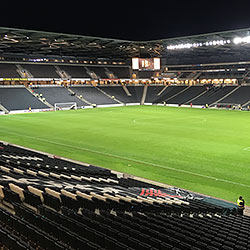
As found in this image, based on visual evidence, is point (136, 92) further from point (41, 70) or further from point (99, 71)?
point (41, 70)

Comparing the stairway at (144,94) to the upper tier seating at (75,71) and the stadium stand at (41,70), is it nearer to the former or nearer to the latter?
the upper tier seating at (75,71)

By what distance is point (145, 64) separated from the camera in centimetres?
6331

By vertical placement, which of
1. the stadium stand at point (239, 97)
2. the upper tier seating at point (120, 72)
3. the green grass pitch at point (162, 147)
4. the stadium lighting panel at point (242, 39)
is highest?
the stadium lighting panel at point (242, 39)

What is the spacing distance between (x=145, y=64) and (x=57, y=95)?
2685 cm

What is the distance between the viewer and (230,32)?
164 feet

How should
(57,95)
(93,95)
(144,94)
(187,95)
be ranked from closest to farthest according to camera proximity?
(57,95) → (93,95) → (187,95) → (144,94)

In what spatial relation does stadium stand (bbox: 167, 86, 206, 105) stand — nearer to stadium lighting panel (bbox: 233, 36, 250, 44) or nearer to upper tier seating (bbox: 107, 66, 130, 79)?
upper tier seating (bbox: 107, 66, 130, 79)

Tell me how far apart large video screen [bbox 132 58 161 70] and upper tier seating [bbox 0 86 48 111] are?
2312 cm

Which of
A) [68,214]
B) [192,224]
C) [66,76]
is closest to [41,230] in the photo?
[68,214]

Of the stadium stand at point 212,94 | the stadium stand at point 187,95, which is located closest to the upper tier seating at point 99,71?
the stadium stand at point 187,95

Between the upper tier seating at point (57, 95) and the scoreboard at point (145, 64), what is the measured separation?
66.8 ft

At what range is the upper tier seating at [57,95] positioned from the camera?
3004 inches

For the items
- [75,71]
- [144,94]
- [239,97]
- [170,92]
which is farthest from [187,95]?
[75,71]

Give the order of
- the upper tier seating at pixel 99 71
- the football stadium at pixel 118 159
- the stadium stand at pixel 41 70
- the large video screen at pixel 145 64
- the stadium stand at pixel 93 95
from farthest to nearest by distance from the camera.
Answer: the upper tier seating at pixel 99 71 → the stadium stand at pixel 41 70 → the stadium stand at pixel 93 95 → the large video screen at pixel 145 64 → the football stadium at pixel 118 159
